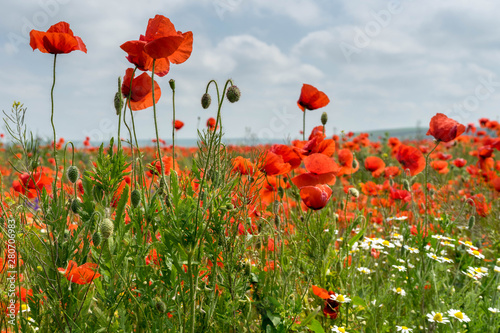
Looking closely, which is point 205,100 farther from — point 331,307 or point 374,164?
point 374,164

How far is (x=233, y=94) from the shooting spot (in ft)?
4.83

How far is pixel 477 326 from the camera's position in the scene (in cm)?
223

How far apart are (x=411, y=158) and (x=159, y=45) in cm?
197

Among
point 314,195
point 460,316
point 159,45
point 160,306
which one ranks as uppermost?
point 159,45

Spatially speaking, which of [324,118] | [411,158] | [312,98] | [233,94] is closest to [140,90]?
[233,94]

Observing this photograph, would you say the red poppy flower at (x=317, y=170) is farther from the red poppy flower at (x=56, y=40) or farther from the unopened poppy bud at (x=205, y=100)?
the red poppy flower at (x=56, y=40)

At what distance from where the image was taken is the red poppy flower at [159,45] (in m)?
1.40

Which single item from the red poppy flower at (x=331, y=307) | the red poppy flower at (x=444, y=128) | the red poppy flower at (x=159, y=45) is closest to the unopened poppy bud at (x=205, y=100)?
the red poppy flower at (x=159, y=45)

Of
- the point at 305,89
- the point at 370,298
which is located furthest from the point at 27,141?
the point at 370,298

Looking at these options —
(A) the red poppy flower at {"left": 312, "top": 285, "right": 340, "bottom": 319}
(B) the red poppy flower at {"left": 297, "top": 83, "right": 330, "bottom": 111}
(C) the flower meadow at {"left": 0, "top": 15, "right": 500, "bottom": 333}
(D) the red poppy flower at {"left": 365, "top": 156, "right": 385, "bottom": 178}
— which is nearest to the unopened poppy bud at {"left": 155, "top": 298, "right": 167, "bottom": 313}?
(C) the flower meadow at {"left": 0, "top": 15, "right": 500, "bottom": 333}

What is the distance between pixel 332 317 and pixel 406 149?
123cm

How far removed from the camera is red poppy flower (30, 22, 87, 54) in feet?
5.17

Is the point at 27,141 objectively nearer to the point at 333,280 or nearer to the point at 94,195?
the point at 94,195

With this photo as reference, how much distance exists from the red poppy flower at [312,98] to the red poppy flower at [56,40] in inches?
46.7
